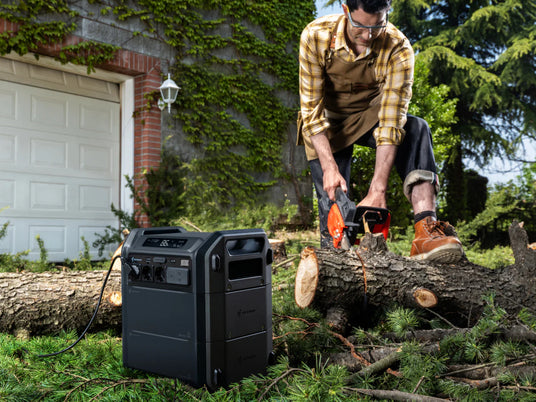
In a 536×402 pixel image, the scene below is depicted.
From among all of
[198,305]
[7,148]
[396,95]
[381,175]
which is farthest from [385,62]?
[7,148]

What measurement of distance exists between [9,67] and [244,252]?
5405 millimetres

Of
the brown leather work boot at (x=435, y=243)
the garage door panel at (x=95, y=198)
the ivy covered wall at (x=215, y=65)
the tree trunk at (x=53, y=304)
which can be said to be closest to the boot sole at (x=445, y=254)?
the brown leather work boot at (x=435, y=243)

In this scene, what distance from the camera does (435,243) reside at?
2639mm

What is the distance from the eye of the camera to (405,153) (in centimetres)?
298

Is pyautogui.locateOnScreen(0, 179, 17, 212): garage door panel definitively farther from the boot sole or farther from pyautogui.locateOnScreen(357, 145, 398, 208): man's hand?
the boot sole

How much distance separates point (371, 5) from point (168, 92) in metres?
4.79

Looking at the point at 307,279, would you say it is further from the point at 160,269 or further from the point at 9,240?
the point at 9,240

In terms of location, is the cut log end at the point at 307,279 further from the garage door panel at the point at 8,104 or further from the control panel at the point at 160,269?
the garage door panel at the point at 8,104

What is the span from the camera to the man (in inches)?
108

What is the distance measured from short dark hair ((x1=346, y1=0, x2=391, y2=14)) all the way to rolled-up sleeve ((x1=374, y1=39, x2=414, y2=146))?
37 cm

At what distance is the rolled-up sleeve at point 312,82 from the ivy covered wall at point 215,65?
4123 millimetres

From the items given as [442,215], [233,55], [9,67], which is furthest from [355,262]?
[442,215]

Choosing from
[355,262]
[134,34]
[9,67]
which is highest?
[134,34]

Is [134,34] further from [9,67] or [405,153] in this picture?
[405,153]
